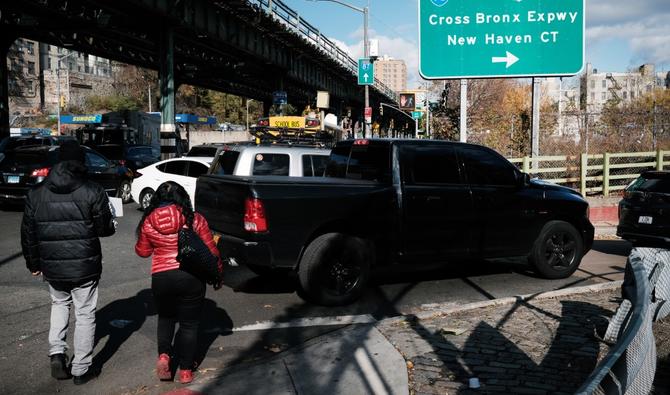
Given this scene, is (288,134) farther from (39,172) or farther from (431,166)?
(431,166)

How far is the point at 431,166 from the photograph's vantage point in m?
7.76

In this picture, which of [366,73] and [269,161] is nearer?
[269,161]

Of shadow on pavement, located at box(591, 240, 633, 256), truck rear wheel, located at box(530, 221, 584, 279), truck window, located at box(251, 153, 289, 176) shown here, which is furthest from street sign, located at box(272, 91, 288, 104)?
truck rear wheel, located at box(530, 221, 584, 279)

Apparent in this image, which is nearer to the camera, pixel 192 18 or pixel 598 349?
pixel 598 349

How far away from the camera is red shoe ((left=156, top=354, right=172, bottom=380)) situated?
4.69 metres

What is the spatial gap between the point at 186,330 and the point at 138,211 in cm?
1172

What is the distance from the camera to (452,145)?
804 cm

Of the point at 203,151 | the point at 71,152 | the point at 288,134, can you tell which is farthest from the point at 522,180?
the point at 203,151

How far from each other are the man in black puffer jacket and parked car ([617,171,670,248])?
8987 millimetres

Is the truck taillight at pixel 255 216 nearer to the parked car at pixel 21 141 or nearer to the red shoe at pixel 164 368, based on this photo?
the red shoe at pixel 164 368

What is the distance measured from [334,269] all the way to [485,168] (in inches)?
105

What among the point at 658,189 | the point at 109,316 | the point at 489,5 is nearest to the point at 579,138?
the point at 489,5

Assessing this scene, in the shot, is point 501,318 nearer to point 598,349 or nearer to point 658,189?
point 598,349

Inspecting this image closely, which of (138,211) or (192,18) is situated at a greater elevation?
(192,18)
